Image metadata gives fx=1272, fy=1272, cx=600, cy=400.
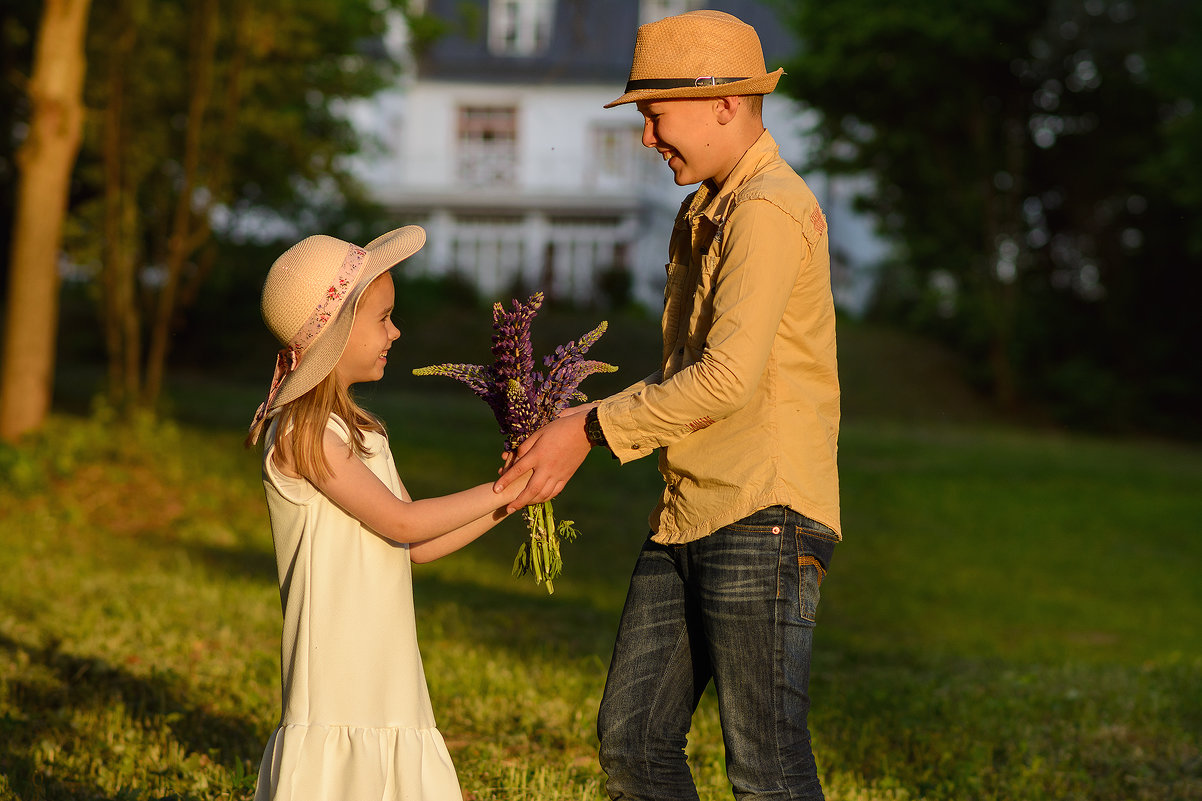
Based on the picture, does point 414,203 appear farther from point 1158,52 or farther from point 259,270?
point 1158,52

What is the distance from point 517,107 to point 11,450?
28.4 m

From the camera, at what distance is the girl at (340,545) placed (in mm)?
2938

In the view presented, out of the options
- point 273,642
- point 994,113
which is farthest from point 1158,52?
point 273,642

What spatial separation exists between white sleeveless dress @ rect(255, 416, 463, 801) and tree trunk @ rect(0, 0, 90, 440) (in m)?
9.81

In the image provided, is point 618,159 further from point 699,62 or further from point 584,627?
point 699,62

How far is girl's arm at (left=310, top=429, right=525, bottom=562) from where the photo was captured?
2936mm

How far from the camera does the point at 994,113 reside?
26734mm

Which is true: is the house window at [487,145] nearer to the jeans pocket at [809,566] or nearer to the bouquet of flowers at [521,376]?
the bouquet of flowers at [521,376]

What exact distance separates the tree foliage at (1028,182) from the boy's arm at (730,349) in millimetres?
23285

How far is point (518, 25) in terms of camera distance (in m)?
37.2

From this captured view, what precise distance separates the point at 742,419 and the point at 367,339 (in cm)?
92

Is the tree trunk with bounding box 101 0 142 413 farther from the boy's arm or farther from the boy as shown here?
the boy's arm

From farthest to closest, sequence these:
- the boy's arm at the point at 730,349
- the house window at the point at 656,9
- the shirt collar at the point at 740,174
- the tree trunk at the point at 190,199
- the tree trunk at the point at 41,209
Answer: the house window at the point at 656,9 → the tree trunk at the point at 190,199 → the tree trunk at the point at 41,209 → the shirt collar at the point at 740,174 → the boy's arm at the point at 730,349

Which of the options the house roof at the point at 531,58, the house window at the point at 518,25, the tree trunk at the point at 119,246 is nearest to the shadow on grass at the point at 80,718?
the tree trunk at the point at 119,246
